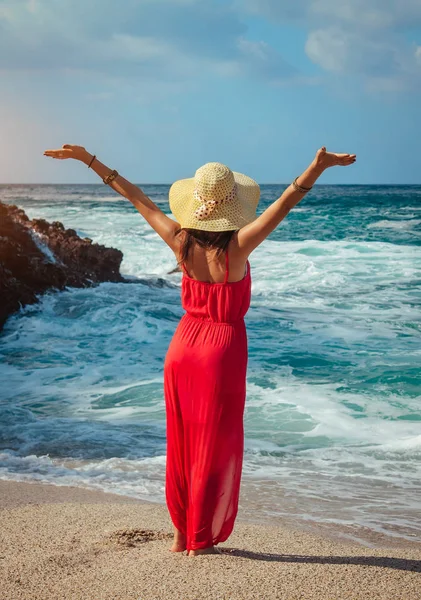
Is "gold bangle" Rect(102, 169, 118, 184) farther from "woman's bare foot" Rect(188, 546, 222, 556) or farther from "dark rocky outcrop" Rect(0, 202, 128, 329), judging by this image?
"dark rocky outcrop" Rect(0, 202, 128, 329)

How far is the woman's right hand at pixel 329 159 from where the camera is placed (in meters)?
2.94

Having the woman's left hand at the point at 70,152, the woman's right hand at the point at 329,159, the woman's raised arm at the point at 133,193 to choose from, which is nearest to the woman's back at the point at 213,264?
the woman's raised arm at the point at 133,193

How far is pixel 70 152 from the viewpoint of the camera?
3.51m

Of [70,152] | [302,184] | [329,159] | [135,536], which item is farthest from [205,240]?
[135,536]

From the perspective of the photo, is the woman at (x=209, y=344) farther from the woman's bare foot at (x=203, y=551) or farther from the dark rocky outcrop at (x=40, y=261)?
the dark rocky outcrop at (x=40, y=261)

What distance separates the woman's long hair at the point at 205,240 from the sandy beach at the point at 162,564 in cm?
133

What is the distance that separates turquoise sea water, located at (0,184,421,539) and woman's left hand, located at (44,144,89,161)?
2.62 m

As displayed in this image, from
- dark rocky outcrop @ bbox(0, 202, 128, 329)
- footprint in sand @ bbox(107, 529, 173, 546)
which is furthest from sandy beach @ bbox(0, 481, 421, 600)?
dark rocky outcrop @ bbox(0, 202, 128, 329)

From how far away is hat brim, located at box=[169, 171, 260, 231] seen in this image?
3.24 meters

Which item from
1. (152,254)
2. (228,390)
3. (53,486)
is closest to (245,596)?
(228,390)

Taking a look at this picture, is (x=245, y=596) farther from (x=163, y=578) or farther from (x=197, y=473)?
(x=197, y=473)

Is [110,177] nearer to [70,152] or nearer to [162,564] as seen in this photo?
[70,152]

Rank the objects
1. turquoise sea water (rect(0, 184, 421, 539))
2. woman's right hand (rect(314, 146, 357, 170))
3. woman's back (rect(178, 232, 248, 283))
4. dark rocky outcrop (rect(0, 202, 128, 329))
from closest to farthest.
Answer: woman's right hand (rect(314, 146, 357, 170)) → woman's back (rect(178, 232, 248, 283)) → turquoise sea water (rect(0, 184, 421, 539)) → dark rocky outcrop (rect(0, 202, 128, 329))

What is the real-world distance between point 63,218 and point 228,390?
3690 centimetres
